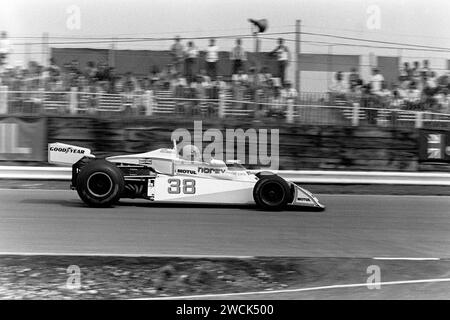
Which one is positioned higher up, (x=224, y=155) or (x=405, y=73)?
(x=405, y=73)

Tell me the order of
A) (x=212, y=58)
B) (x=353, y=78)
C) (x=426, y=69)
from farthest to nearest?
(x=426, y=69) → (x=353, y=78) → (x=212, y=58)

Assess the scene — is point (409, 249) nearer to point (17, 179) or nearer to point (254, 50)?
point (254, 50)

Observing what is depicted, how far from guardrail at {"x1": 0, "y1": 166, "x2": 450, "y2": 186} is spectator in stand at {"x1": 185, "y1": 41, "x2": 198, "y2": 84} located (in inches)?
91.0

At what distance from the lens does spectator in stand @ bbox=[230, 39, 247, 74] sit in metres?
11.7

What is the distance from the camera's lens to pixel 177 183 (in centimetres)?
924

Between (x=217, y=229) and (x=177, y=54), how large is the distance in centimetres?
496

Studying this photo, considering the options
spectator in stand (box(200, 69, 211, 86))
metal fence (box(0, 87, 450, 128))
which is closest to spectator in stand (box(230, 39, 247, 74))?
spectator in stand (box(200, 69, 211, 86))

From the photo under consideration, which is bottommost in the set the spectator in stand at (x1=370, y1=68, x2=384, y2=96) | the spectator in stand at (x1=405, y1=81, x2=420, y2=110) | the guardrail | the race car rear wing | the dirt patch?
the dirt patch

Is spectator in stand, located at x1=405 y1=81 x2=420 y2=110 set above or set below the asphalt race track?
above

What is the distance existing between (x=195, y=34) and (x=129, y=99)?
1.89 m

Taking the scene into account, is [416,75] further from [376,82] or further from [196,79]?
[196,79]

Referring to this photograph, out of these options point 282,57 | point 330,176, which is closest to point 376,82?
point 330,176

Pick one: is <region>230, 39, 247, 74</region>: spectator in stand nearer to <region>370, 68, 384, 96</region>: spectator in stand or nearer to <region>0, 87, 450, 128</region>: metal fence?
<region>0, 87, 450, 128</region>: metal fence

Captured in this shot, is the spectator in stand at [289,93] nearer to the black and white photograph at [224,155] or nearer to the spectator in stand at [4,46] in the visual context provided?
the black and white photograph at [224,155]
